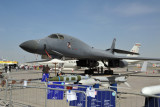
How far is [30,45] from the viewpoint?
14266mm

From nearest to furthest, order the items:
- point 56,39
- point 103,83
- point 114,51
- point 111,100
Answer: point 111,100 < point 103,83 < point 56,39 < point 114,51

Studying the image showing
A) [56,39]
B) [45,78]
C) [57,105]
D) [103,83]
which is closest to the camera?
[57,105]

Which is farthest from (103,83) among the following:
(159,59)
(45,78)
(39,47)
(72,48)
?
(159,59)

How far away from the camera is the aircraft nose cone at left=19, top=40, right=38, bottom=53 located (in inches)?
561

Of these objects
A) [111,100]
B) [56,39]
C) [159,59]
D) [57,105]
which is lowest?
[57,105]

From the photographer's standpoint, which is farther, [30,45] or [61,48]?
[61,48]

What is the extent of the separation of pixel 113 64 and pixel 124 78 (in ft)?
45.1

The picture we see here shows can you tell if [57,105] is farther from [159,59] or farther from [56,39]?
[159,59]

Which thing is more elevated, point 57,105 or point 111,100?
point 111,100

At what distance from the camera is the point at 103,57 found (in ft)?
67.6

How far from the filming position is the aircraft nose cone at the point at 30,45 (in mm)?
14252

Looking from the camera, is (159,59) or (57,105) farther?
(159,59)

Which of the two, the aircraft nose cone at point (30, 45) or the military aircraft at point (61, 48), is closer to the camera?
the aircraft nose cone at point (30, 45)

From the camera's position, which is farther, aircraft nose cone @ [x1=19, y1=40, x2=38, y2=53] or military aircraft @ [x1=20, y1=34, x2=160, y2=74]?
military aircraft @ [x1=20, y1=34, x2=160, y2=74]
